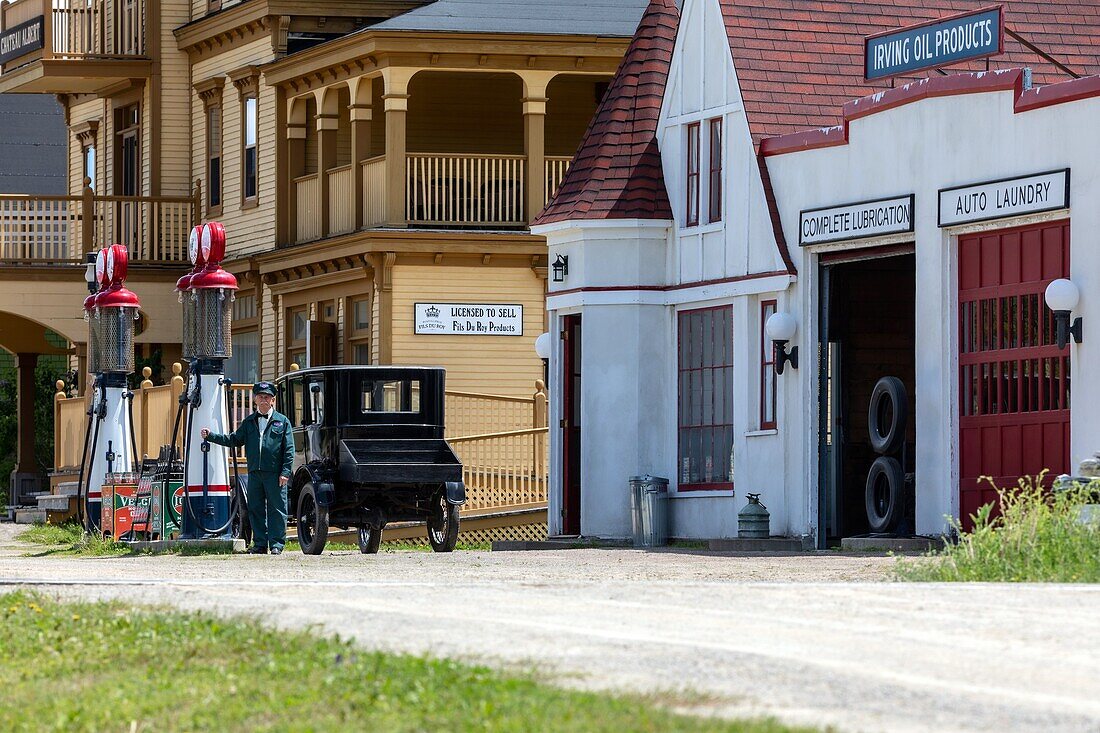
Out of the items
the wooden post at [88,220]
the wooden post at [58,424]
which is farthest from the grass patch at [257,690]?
the wooden post at [88,220]

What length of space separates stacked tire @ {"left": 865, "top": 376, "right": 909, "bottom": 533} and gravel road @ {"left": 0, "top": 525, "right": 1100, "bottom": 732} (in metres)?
4.93

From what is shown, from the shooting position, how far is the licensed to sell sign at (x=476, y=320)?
33250mm

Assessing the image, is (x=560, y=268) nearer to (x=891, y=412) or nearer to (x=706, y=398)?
(x=706, y=398)

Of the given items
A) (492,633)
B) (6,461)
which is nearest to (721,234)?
(492,633)

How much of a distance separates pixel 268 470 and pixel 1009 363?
704cm

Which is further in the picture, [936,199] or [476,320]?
[476,320]

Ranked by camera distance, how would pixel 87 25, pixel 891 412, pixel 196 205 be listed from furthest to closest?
pixel 87 25 < pixel 196 205 < pixel 891 412

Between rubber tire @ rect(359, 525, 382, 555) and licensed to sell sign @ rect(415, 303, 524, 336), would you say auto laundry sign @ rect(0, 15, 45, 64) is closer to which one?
licensed to sell sign @ rect(415, 303, 524, 336)

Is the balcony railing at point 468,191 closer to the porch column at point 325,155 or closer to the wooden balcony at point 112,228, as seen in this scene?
the porch column at point 325,155

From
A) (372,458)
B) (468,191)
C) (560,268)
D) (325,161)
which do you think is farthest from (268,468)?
(325,161)

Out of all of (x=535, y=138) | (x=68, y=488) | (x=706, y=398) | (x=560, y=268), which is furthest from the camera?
(x=68, y=488)

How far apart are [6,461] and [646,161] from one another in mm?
22799

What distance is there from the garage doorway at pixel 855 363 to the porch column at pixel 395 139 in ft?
32.9

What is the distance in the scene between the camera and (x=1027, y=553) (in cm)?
1566
